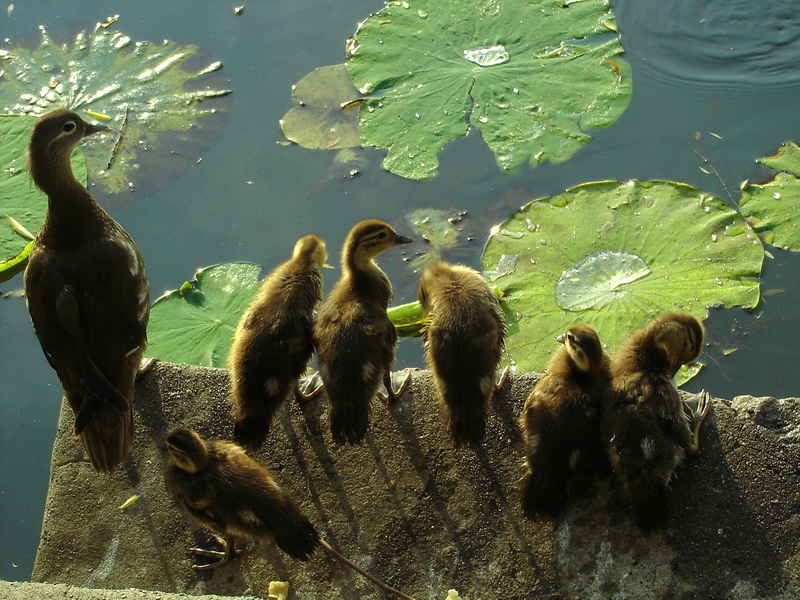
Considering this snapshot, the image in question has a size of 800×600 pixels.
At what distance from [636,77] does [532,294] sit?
2.25m

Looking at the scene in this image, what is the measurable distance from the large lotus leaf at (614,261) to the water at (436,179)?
0.71 ft

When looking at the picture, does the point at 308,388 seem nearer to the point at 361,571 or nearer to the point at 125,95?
the point at 361,571

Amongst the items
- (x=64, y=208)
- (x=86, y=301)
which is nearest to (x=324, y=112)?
(x=64, y=208)

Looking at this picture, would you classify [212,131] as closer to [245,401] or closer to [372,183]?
[372,183]

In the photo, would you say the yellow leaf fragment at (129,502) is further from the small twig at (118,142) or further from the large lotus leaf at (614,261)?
the small twig at (118,142)

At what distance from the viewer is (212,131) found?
654cm

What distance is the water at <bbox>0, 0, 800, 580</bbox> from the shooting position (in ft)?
16.5

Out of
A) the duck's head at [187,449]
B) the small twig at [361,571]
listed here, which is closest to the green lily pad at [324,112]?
the duck's head at [187,449]

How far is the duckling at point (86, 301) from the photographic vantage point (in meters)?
3.98

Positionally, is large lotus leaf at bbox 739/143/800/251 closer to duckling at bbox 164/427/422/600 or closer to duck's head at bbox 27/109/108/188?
duckling at bbox 164/427/422/600

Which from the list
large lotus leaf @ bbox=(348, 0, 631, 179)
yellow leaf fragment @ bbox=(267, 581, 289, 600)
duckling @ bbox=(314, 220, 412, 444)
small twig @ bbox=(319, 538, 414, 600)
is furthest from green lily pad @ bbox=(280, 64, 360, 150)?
yellow leaf fragment @ bbox=(267, 581, 289, 600)

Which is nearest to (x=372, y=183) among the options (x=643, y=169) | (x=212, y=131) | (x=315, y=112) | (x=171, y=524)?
(x=315, y=112)

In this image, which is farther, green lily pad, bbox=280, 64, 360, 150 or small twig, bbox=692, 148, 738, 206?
green lily pad, bbox=280, 64, 360, 150

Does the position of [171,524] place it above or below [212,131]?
below
